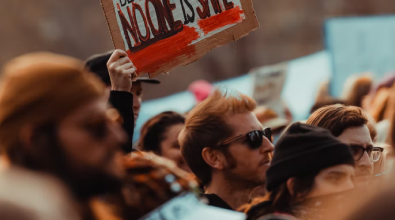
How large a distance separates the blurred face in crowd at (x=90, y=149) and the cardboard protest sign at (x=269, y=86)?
14.2 ft

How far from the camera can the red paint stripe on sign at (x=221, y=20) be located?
100 inches

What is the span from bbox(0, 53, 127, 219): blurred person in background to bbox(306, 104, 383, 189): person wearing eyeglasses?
1301mm

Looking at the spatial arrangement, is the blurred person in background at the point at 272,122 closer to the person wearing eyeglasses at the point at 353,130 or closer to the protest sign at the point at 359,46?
the protest sign at the point at 359,46

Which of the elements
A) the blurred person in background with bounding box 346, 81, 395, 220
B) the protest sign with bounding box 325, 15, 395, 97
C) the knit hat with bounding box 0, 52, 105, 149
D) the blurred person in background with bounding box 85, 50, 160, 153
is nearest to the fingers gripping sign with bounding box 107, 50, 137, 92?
the blurred person in background with bounding box 85, 50, 160, 153

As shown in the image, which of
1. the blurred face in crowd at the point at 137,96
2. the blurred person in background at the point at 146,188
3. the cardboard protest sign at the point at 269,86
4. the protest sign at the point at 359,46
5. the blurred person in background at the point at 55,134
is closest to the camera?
the blurred person in background at the point at 55,134

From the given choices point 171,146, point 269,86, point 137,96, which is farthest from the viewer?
point 269,86

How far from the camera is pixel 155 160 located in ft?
6.37

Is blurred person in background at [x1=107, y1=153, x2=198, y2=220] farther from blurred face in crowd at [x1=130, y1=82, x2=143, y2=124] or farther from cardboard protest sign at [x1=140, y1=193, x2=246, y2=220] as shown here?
blurred face in crowd at [x1=130, y1=82, x2=143, y2=124]

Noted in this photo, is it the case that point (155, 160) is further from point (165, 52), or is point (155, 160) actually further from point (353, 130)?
point (353, 130)

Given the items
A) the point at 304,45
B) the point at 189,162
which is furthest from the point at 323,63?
the point at 304,45

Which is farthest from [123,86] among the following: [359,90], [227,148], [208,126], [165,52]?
[359,90]

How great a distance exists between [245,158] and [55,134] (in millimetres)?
1296

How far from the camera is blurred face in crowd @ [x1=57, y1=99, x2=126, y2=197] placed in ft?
4.72

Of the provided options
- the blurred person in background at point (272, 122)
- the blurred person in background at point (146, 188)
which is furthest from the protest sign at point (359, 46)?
the blurred person in background at point (146, 188)
